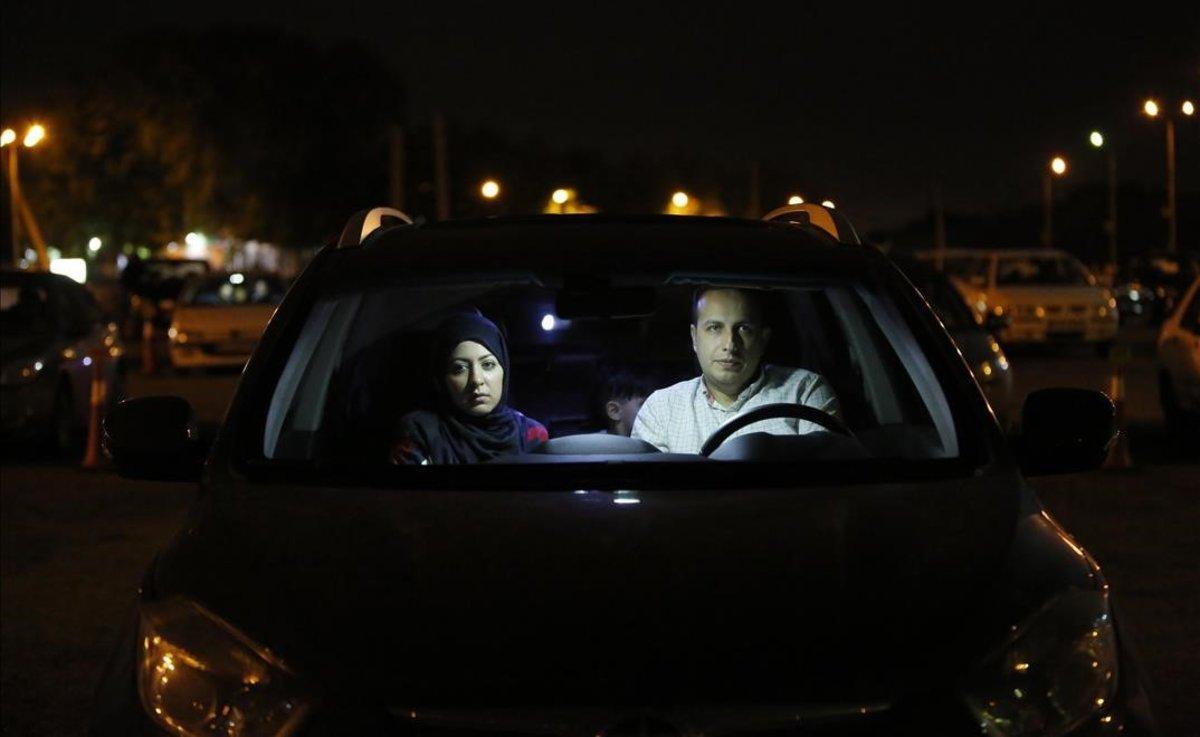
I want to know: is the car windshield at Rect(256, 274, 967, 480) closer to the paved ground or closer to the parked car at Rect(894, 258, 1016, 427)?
the paved ground

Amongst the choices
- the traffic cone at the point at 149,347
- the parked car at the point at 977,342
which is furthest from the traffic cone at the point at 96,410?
the traffic cone at the point at 149,347

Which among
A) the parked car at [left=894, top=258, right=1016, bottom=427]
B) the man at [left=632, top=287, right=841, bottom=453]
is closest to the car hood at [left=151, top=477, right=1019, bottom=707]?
the man at [left=632, top=287, right=841, bottom=453]

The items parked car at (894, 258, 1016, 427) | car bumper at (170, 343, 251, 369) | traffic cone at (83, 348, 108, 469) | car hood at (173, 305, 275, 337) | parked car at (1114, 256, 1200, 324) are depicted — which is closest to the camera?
traffic cone at (83, 348, 108, 469)

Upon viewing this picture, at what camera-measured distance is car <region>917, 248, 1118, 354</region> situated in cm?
3006

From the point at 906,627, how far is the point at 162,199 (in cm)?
6765

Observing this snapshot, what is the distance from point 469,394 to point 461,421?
0.21 feet

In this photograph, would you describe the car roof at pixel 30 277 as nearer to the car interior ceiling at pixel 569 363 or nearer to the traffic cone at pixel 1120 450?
the traffic cone at pixel 1120 450

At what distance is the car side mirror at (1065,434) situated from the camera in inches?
173

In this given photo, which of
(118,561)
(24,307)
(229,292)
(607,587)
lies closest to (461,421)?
(607,587)

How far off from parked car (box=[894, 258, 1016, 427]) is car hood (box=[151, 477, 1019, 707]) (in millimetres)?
10913

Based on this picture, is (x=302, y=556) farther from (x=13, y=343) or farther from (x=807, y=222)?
(x=13, y=343)

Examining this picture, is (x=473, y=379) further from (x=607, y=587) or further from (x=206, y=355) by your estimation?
(x=206, y=355)

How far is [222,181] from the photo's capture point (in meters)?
71.1

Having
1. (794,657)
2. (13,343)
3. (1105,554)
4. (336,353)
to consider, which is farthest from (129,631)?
(13,343)
